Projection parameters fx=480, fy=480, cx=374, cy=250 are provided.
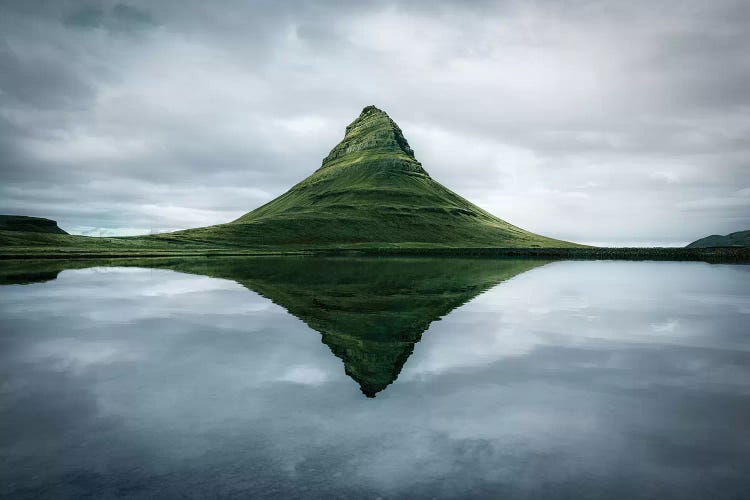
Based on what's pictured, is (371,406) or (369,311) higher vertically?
(369,311)

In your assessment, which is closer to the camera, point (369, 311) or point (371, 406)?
point (371, 406)

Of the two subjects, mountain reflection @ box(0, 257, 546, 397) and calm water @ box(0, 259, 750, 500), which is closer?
calm water @ box(0, 259, 750, 500)

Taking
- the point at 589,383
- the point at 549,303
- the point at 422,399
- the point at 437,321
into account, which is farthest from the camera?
the point at 549,303

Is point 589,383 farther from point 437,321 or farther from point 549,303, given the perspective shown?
point 549,303

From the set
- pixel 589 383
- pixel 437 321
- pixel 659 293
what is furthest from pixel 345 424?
pixel 659 293

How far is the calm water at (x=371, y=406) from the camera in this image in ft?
30.7

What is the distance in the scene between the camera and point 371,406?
13711mm

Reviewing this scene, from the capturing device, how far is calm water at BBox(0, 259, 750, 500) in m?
9.36

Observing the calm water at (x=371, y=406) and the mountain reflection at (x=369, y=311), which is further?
the mountain reflection at (x=369, y=311)

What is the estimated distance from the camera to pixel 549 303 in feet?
125

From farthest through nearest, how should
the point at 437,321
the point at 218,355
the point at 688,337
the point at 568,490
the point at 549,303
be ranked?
the point at 549,303
the point at 437,321
the point at 688,337
the point at 218,355
the point at 568,490

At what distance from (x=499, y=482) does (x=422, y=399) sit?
17.3 ft

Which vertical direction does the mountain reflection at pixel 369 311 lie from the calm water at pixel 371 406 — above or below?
above

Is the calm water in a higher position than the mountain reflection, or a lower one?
lower
